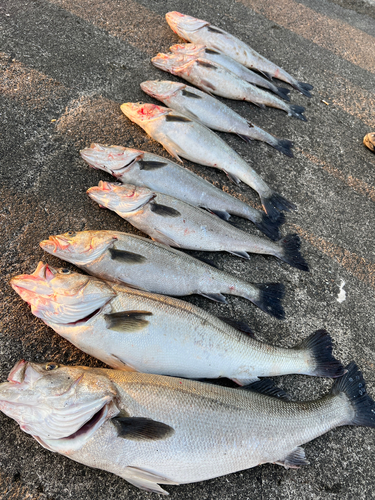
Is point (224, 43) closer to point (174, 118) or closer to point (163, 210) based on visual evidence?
point (174, 118)

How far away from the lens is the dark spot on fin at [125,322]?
7.52 feet

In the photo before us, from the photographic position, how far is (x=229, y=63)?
4762 mm

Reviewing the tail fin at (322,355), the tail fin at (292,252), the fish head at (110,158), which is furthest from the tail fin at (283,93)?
the tail fin at (322,355)

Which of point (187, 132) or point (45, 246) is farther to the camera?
point (187, 132)

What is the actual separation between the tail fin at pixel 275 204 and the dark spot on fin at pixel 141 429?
2435 mm

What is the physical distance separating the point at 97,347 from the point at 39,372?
414mm

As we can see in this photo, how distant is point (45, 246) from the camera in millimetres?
2693

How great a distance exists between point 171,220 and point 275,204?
1.32 m

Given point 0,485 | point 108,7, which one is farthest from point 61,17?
point 0,485

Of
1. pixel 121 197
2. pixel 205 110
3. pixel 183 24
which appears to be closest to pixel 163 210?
pixel 121 197

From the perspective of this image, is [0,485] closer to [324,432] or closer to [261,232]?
[324,432]

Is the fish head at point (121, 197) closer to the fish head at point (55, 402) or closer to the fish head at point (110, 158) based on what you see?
the fish head at point (110, 158)

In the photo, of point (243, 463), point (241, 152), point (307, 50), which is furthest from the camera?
point (307, 50)

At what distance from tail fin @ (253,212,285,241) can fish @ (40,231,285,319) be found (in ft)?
2.67
